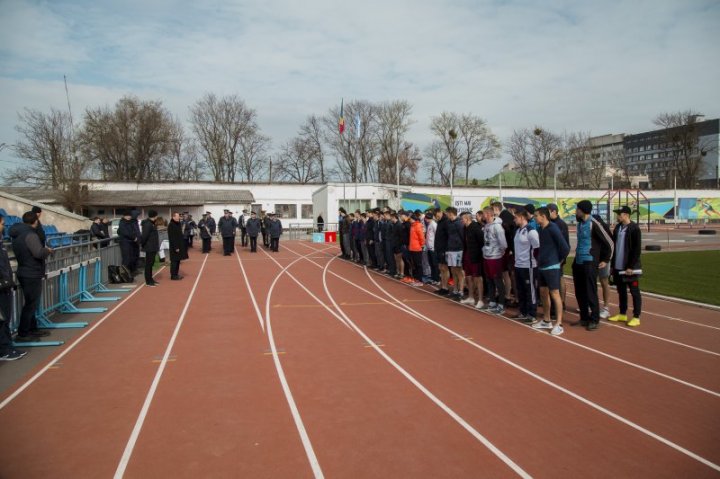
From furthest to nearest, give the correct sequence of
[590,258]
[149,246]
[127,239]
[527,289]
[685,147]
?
[685,147] < [127,239] < [149,246] < [527,289] < [590,258]

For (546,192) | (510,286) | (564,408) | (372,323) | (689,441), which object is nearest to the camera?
(689,441)

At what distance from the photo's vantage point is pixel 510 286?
10594 millimetres

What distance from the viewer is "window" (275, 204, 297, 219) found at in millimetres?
45562

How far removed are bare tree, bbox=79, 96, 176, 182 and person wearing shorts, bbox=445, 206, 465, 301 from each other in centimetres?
4941

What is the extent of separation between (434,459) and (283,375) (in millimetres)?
2570

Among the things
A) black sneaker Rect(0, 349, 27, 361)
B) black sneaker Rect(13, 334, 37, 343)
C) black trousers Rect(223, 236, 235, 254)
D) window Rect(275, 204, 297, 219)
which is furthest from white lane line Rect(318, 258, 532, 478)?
window Rect(275, 204, 297, 219)

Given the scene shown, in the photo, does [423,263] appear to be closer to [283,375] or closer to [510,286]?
[510,286]

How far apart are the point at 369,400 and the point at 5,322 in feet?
16.4

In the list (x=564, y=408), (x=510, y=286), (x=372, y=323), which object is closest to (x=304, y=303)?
(x=372, y=323)

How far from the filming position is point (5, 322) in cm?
655

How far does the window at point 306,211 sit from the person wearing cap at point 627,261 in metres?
38.5

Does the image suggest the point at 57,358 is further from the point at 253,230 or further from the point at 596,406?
the point at 253,230

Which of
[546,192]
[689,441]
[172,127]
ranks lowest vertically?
[689,441]

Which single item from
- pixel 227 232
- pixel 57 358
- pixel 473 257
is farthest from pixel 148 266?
pixel 473 257
